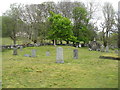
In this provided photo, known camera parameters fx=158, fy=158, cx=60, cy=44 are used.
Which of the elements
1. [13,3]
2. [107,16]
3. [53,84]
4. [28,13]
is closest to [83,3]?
[107,16]

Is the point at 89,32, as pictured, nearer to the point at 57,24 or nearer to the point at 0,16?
the point at 57,24

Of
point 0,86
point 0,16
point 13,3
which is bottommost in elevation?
point 0,86

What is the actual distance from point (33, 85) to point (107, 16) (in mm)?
36700

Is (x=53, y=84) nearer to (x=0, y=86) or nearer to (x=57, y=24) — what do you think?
(x=0, y=86)

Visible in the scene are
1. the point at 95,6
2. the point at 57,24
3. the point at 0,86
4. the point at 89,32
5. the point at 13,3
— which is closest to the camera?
the point at 0,86

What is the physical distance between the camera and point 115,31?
114 feet

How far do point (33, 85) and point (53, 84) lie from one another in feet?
2.43

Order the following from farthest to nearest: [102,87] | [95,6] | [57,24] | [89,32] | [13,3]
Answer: [95,6], [89,32], [13,3], [57,24], [102,87]

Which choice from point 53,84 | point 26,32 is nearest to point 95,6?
point 26,32

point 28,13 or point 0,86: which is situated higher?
point 28,13

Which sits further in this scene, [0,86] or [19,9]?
[19,9]

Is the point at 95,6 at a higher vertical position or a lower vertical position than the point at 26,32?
higher

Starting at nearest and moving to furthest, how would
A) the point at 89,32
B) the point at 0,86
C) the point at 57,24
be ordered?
the point at 0,86
the point at 57,24
the point at 89,32

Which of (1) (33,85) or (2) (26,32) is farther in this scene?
(2) (26,32)
